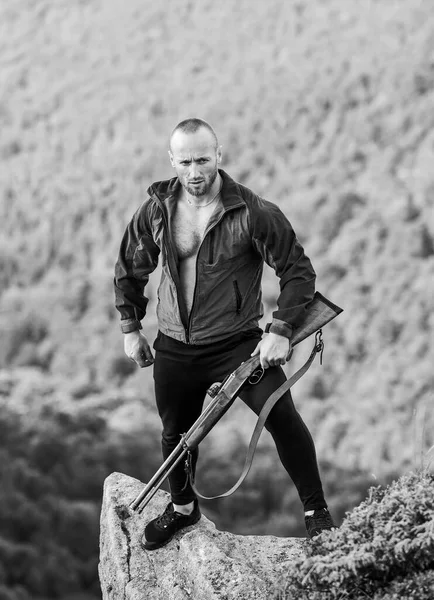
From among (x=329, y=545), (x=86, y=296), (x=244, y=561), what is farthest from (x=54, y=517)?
(x=329, y=545)

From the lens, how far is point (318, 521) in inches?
146

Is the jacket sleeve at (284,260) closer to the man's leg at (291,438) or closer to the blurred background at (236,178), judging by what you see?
the man's leg at (291,438)

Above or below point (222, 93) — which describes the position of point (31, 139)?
above

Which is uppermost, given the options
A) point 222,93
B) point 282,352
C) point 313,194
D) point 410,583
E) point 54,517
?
point 222,93

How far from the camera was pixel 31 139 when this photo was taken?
59.6ft

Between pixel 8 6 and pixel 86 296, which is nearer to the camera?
pixel 86 296

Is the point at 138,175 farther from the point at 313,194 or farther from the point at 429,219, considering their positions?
the point at 429,219

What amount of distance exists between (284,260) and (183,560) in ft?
4.39

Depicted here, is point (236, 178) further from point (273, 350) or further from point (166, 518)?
point (273, 350)

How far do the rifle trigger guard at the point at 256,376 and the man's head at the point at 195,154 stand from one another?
0.75 m

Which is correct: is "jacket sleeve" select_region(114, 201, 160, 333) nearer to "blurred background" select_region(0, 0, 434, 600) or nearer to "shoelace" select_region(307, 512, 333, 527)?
"shoelace" select_region(307, 512, 333, 527)

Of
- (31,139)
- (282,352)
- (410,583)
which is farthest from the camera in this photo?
(31,139)

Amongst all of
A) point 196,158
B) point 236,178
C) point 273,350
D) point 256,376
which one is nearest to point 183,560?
point 256,376

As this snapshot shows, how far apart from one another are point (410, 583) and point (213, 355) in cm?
141
